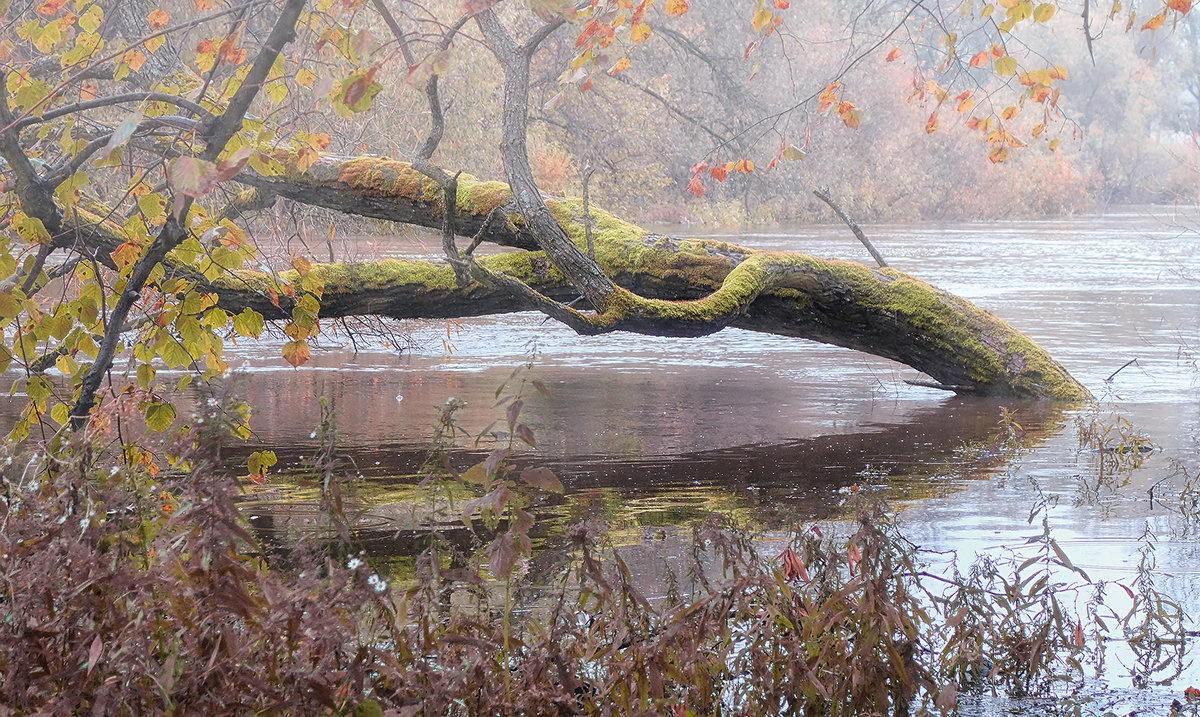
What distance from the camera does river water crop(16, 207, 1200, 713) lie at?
18.3 feet

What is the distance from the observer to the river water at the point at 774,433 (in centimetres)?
557

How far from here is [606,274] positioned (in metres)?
8.30

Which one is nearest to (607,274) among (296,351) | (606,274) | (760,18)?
(606,274)

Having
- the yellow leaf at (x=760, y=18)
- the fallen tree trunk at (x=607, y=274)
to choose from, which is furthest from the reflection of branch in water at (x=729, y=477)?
the yellow leaf at (x=760, y=18)

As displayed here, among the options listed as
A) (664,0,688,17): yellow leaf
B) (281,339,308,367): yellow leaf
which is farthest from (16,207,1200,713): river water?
(664,0,688,17): yellow leaf

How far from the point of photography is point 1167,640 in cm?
384

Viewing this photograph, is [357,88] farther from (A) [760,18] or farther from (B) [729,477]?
(B) [729,477]

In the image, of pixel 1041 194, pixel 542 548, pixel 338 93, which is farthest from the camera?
pixel 1041 194

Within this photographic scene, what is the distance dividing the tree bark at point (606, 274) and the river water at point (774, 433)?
77 cm

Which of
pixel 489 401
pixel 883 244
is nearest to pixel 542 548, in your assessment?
pixel 489 401

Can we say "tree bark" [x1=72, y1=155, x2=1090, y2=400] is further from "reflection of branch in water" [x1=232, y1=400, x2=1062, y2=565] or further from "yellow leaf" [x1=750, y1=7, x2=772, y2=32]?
"yellow leaf" [x1=750, y1=7, x2=772, y2=32]

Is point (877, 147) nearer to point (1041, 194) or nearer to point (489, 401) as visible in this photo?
point (1041, 194)

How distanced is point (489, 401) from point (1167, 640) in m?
6.21

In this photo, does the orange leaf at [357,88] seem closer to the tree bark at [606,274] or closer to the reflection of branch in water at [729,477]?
the reflection of branch in water at [729,477]
